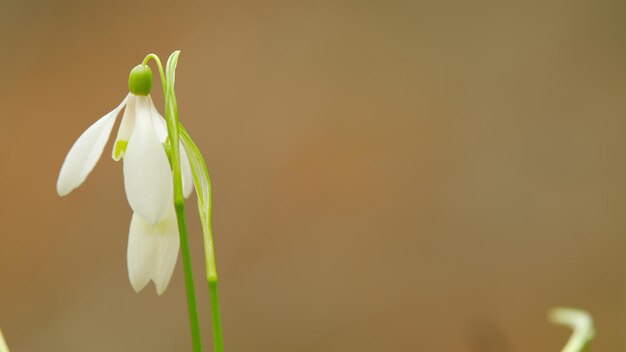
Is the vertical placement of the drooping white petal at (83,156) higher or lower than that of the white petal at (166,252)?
higher

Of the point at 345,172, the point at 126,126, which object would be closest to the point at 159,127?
the point at 126,126

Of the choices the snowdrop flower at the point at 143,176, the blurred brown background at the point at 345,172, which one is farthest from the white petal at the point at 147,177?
the blurred brown background at the point at 345,172

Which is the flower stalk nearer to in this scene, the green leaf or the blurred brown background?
the green leaf

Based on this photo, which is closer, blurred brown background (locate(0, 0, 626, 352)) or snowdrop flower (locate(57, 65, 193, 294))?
snowdrop flower (locate(57, 65, 193, 294))

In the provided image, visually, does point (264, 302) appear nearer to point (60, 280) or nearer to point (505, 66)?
point (60, 280)

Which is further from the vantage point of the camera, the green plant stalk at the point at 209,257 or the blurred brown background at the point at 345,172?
the blurred brown background at the point at 345,172

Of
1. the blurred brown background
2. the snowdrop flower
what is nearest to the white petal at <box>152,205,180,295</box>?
the snowdrop flower

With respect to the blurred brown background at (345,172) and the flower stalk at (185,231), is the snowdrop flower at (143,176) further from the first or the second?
the blurred brown background at (345,172)
